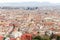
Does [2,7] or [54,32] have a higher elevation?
[2,7]

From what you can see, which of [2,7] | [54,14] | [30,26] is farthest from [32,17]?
[2,7]

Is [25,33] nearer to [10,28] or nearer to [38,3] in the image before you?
[10,28]

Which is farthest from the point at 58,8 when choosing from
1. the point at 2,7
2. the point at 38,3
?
the point at 2,7

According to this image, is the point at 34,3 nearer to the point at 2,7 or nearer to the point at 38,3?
the point at 38,3

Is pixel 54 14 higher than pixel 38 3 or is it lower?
lower

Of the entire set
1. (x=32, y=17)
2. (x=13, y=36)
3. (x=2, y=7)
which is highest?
(x=2, y=7)

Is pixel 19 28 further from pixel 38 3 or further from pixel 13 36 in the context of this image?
pixel 38 3

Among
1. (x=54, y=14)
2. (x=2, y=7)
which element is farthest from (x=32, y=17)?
(x=2, y=7)

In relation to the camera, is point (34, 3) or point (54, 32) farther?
point (34, 3)
